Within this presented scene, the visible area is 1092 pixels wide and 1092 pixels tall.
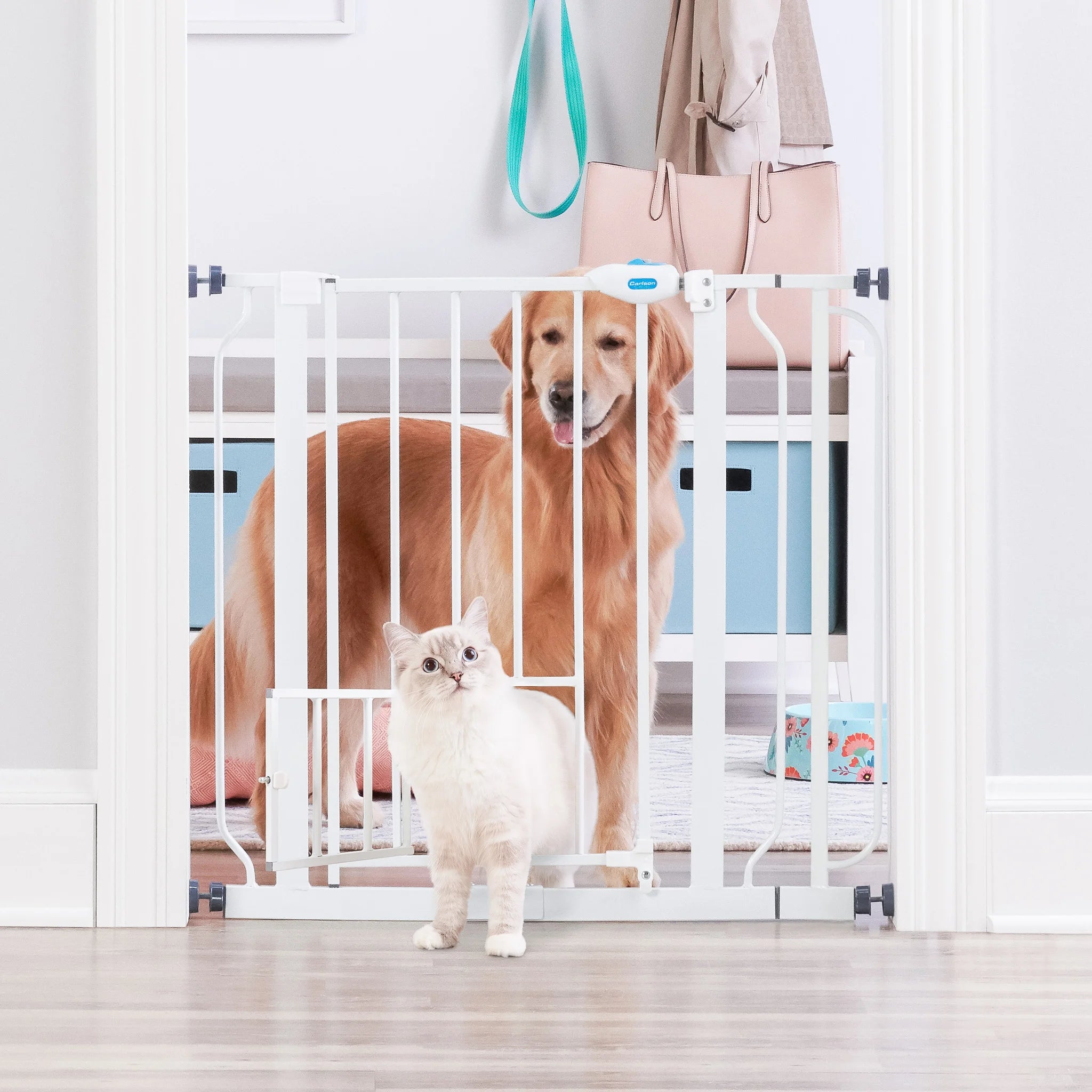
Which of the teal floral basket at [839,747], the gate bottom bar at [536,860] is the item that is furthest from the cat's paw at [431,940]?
the teal floral basket at [839,747]

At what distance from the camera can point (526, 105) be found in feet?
8.68

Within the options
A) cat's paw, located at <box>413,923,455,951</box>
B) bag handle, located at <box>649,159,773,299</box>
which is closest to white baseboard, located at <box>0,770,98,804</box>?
cat's paw, located at <box>413,923,455,951</box>

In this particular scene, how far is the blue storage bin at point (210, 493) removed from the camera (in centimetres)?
188

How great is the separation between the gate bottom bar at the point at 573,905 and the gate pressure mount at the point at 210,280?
67cm

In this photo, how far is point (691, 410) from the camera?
2068mm

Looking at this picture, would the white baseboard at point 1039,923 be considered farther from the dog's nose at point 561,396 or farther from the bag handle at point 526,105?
the bag handle at point 526,105

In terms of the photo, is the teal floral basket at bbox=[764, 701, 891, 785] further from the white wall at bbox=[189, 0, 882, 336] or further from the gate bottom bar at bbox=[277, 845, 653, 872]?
the white wall at bbox=[189, 0, 882, 336]

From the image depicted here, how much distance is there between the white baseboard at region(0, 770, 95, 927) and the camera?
1239 millimetres

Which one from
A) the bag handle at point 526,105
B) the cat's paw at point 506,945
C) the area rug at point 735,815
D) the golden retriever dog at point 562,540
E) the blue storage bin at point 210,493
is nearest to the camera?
the cat's paw at point 506,945

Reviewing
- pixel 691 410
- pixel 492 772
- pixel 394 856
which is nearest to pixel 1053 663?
pixel 492 772

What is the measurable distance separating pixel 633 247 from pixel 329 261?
101 cm

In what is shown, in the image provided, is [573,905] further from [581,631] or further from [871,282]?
[871,282]

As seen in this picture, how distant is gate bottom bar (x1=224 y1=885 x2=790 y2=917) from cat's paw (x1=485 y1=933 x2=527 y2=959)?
0.12 m

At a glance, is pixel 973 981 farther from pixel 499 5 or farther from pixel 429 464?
pixel 499 5
